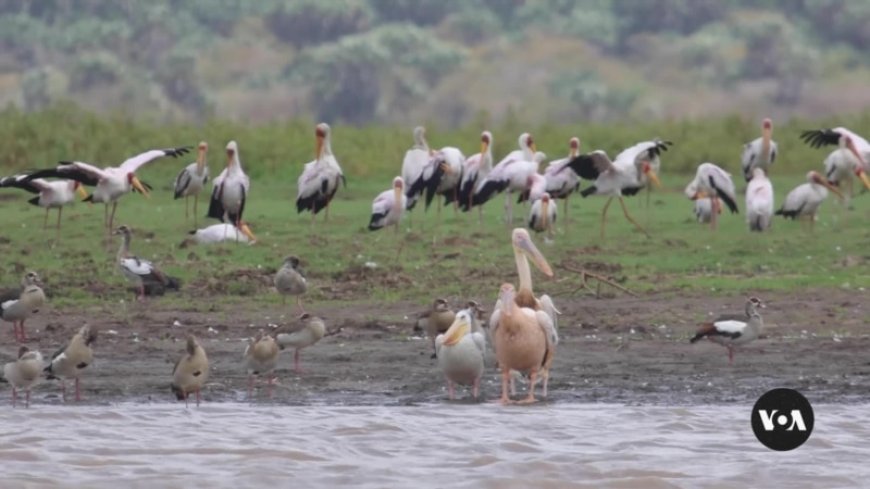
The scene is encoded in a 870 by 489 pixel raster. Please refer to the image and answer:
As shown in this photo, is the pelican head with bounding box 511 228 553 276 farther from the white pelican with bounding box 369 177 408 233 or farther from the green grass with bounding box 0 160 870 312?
the white pelican with bounding box 369 177 408 233

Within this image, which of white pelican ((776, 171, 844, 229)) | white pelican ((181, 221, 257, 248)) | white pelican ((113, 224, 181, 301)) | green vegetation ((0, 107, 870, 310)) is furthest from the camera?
white pelican ((776, 171, 844, 229))

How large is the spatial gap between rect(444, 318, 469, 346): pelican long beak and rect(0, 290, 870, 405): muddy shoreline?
36 centimetres

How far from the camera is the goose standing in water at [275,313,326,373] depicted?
1033 cm

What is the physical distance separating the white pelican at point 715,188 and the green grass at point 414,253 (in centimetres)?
29

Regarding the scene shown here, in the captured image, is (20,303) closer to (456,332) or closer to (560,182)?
(456,332)

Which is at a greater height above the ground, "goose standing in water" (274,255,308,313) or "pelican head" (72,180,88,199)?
"pelican head" (72,180,88,199)

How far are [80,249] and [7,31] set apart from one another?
75.6ft

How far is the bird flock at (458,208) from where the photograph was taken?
31.9 feet

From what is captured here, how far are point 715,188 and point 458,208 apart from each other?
231 centimetres

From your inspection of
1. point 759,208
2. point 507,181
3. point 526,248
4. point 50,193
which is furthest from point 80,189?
point 526,248

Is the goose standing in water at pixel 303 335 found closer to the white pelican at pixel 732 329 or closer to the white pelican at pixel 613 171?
the white pelican at pixel 732 329

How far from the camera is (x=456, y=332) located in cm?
976

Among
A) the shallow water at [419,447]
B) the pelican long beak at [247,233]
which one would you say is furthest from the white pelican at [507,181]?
the shallow water at [419,447]

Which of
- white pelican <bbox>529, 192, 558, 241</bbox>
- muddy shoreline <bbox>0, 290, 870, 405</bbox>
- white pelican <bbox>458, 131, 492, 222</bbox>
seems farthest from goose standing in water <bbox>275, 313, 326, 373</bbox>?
white pelican <bbox>458, 131, 492, 222</bbox>
